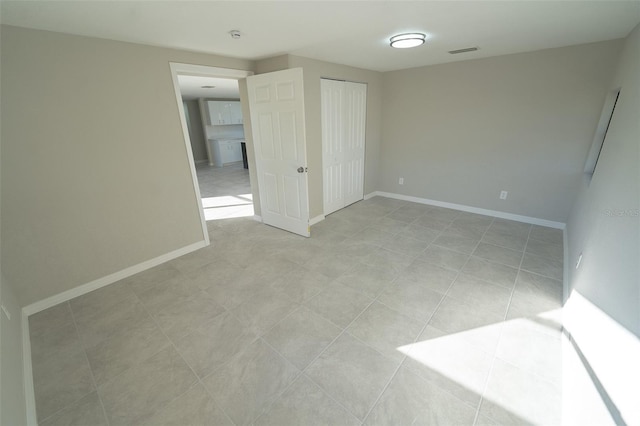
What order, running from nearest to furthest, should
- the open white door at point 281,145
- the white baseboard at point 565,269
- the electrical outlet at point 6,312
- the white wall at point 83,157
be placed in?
the electrical outlet at point 6,312 → the white wall at point 83,157 → the white baseboard at point 565,269 → the open white door at point 281,145

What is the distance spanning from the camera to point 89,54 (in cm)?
221

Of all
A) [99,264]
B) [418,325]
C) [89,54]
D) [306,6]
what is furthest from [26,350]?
[306,6]

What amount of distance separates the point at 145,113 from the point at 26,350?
216cm

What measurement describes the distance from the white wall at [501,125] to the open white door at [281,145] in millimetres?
2352

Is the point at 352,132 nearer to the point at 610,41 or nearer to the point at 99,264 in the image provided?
the point at 610,41

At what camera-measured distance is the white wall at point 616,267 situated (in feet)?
3.57

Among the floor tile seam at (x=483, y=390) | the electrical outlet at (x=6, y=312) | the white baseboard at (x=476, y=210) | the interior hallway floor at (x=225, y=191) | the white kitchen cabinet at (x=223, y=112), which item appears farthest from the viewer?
the white kitchen cabinet at (x=223, y=112)

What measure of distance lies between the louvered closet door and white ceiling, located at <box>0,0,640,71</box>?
976 mm

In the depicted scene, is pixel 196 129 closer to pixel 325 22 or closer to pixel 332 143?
pixel 332 143

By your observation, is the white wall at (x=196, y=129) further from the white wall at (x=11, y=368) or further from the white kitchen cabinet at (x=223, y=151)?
the white wall at (x=11, y=368)

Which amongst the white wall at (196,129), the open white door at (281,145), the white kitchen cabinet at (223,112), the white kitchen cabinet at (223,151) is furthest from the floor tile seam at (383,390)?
the white wall at (196,129)

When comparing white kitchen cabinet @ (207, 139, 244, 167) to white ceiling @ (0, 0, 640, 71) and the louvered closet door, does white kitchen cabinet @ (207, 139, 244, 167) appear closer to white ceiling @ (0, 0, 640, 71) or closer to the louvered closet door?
the louvered closet door

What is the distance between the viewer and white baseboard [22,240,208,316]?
2271 millimetres

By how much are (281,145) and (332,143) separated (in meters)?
1.02
